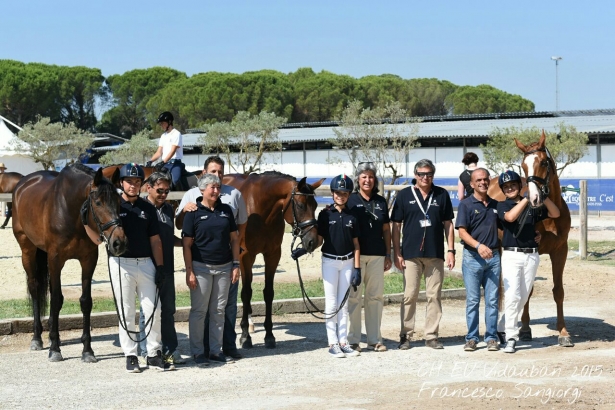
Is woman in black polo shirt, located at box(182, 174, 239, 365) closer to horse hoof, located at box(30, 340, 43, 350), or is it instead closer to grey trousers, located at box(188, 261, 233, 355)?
grey trousers, located at box(188, 261, 233, 355)

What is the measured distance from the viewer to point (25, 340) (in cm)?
949

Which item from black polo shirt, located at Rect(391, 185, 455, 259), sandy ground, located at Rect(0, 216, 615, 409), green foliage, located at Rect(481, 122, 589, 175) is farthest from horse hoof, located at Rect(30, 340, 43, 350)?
green foliage, located at Rect(481, 122, 589, 175)

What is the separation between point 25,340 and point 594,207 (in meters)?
27.5

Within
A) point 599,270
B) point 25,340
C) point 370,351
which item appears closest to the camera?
point 370,351

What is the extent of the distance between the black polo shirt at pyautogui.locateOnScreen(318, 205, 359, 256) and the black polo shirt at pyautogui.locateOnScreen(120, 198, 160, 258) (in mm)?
1814

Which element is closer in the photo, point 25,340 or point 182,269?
point 25,340

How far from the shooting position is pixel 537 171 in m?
8.62

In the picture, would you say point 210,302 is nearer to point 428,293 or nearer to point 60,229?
point 60,229

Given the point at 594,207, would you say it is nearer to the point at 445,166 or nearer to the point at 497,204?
the point at 445,166

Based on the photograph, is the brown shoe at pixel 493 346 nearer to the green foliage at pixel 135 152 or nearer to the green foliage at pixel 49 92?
the green foliage at pixel 135 152

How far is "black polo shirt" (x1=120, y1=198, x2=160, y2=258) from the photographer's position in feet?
24.9

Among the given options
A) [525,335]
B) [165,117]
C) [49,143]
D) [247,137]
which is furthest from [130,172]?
[49,143]

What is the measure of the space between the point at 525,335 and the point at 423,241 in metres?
1.87

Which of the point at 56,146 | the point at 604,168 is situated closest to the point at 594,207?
the point at 604,168
